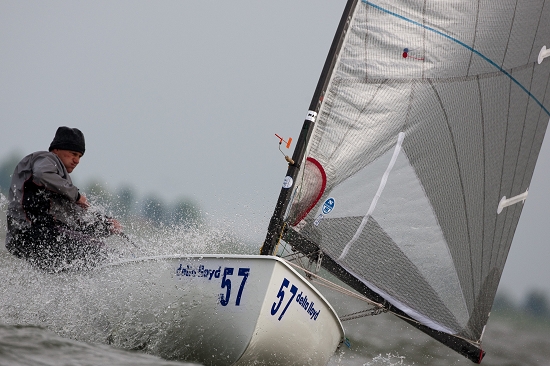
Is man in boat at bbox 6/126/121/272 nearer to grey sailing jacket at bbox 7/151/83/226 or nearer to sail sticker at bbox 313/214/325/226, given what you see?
grey sailing jacket at bbox 7/151/83/226

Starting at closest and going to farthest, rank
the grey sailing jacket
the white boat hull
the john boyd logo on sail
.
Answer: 1. the white boat hull
2. the john boyd logo on sail
3. the grey sailing jacket

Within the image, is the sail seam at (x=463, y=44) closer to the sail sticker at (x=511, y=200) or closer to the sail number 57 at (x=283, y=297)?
the sail sticker at (x=511, y=200)

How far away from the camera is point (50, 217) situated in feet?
13.7

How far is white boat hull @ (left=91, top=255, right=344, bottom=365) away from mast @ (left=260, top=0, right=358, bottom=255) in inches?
30.0

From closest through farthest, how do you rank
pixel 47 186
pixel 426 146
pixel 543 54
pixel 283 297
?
pixel 283 297 → pixel 47 186 → pixel 426 146 → pixel 543 54

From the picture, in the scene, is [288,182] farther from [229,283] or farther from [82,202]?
[82,202]

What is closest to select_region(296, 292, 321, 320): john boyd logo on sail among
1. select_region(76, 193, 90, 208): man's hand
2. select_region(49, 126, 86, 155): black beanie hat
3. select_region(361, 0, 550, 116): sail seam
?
select_region(76, 193, 90, 208): man's hand

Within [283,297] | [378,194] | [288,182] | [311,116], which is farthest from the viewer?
[378,194]

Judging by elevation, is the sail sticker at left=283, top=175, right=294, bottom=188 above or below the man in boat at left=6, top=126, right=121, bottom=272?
above

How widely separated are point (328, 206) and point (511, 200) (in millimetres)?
1936

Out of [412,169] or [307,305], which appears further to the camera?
[412,169]

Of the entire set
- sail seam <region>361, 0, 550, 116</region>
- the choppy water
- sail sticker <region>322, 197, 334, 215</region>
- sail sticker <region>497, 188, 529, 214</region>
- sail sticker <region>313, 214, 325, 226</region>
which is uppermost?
sail seam <region>361, 0, 550, 116</region>

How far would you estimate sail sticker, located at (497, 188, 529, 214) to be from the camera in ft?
18.8

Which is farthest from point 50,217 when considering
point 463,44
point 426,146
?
point 463,44
